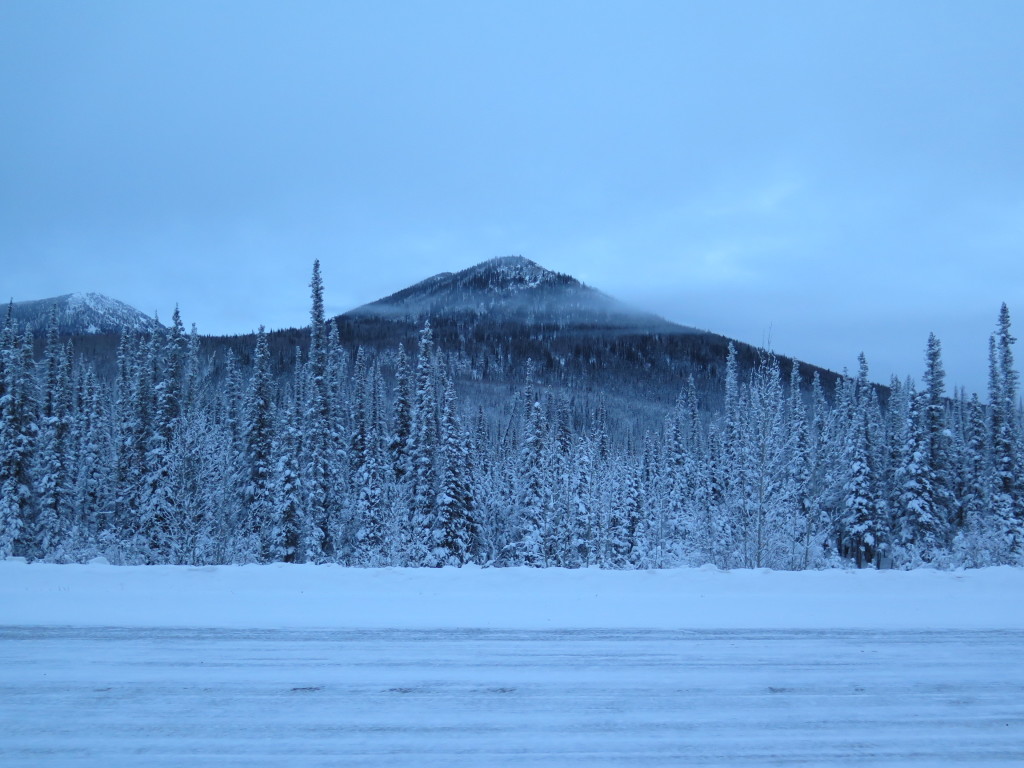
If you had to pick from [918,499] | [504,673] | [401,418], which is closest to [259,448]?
[401,418]

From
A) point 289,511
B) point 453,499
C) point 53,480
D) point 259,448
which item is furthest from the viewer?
point 259,448

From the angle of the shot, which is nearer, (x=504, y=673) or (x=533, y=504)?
(x=504, y=673)

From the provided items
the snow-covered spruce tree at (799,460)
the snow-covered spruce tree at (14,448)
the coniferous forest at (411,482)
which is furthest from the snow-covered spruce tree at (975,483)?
the snow-covered spruce tree at (14,448)

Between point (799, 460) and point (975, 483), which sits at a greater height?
point (799, 460)

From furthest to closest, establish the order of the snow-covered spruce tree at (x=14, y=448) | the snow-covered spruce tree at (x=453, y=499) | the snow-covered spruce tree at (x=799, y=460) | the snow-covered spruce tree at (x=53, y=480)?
the snow-covered spruce tree at (x=799, y=460)
the snow-covered spruce tree at (x=53, y=480)
the snow-covered spruce tree at (x=14, y=448)
the snow-covered spruce tree at (x=453, y=499)

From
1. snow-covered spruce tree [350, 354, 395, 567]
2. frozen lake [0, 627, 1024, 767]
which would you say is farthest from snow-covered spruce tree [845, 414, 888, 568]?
frozen lake [0, 627, 1024, 767]

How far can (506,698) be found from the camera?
5512 millimetres

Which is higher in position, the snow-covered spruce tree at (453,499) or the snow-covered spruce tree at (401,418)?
the snow-covered spruce tree at (401,418)

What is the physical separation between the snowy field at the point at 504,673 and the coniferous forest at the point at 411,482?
16.3m

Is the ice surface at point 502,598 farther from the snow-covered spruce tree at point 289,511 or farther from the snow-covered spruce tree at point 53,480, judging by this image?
the snow-covered spruce tree at point 53,480

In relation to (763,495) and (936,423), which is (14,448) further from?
(936,423)

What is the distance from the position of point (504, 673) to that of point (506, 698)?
23.2 inches

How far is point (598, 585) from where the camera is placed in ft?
32.8

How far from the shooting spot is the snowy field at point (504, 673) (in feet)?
15.5
